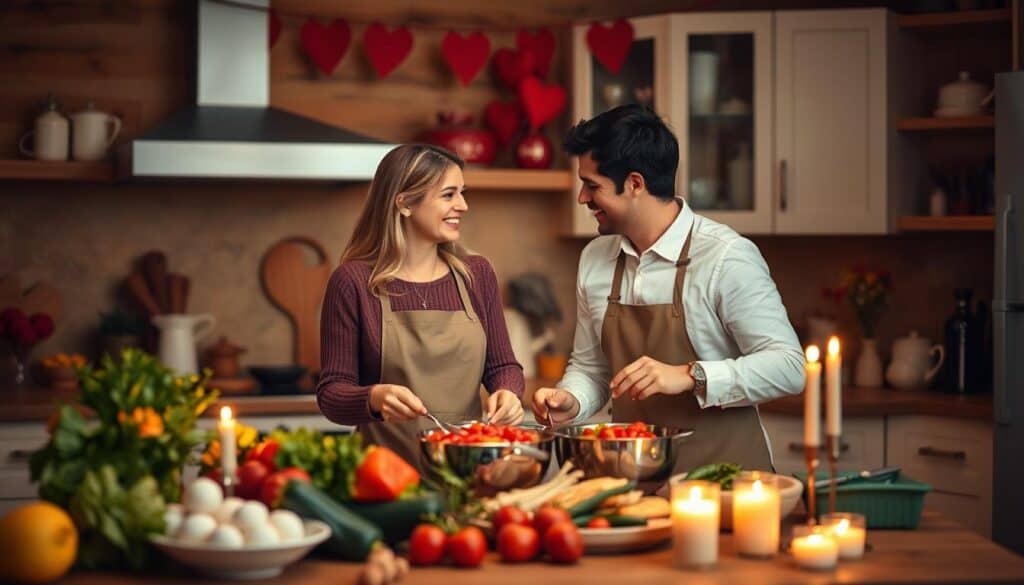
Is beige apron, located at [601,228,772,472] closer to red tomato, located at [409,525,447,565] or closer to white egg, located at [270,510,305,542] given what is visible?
red tomato, located at [409,525,447,565]

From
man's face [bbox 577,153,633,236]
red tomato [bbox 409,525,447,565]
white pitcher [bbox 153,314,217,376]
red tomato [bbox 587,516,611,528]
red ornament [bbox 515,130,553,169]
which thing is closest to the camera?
red tomato [bbox 409,525,447,565]

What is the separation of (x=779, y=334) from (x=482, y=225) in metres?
2.23

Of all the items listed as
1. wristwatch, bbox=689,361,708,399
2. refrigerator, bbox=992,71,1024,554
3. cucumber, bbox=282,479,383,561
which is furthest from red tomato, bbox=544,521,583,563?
refrigerator, bbox=992,71,1024,554

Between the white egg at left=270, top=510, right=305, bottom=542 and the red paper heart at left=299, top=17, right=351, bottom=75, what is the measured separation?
2.78 m

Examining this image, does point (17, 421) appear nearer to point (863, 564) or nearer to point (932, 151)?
point (863, 564)

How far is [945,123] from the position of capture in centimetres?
421

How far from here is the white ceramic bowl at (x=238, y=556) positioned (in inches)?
69.5

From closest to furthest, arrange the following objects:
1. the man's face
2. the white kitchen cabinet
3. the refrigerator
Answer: the man's face, the refrigerator, the white kitchen cabinet

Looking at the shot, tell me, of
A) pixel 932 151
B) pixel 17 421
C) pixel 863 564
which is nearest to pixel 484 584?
pixel 863 564

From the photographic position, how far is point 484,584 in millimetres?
1788

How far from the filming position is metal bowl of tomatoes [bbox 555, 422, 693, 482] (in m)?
2.17

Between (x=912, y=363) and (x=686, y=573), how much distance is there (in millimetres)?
2688

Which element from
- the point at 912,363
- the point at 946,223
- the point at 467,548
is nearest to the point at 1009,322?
the point at 946,223

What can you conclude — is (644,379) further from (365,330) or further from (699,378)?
(365,330)
